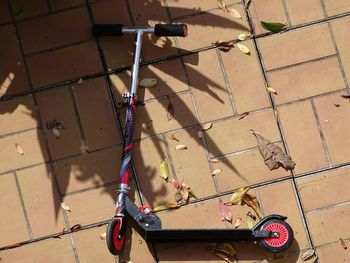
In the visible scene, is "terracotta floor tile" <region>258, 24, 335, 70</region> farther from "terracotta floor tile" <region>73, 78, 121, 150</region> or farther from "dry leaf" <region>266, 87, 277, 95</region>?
"terracotta floor tile" <region>73, 78, 121, 150</region>

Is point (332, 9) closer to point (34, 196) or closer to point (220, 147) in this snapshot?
point (220, 147)

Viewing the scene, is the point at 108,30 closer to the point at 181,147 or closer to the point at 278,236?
the point at 181,147

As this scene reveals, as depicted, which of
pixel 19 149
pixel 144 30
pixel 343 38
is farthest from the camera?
pixel 343 38

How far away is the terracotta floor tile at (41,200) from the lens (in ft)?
12.0

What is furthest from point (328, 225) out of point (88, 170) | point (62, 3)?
point (62, 3)

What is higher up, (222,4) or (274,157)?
(222,4)

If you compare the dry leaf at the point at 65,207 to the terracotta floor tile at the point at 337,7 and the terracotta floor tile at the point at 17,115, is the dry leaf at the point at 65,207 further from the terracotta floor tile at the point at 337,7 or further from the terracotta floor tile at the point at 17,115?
the terracotta floor tile at the point at 337,7

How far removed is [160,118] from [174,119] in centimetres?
9

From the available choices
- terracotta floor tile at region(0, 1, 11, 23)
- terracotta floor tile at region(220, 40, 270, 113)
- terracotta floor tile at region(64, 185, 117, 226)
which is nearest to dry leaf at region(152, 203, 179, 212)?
terracotta floor tile at region(64, 185, 117, 226)

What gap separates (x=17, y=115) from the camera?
3738 millimetres

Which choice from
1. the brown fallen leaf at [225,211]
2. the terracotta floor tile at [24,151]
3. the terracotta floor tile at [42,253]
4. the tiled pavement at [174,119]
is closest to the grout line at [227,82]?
the tiled pavement at [174,119]

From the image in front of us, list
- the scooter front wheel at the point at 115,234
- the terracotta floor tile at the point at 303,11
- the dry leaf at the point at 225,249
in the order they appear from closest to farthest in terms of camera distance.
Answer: the scooter front wheel at the point at 115,234
the dry leaf at the point at 225,249
the terracotta floor tile at the point at 303,11

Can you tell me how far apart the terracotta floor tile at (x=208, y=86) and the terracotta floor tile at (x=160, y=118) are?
8 cm

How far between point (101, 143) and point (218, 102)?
0.83m
